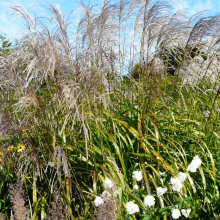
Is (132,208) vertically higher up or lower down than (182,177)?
lower down

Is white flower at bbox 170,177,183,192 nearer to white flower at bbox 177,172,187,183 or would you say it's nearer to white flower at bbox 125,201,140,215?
white flower at bbox 177,172,187,183

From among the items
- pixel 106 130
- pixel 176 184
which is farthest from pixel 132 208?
pixel 106 130

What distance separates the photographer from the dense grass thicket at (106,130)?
2174 millimetres

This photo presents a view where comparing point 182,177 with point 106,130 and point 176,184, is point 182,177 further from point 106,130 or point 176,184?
point 106,130

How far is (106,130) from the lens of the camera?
2592mm

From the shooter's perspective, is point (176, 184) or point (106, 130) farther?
point (106, 130)

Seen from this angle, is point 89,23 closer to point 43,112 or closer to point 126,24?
point 126,24

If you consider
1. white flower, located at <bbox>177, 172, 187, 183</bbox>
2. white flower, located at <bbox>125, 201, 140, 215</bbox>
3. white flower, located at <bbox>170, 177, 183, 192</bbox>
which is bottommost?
white flower, located at <bbox>125, 201, 140, 215</bbox>

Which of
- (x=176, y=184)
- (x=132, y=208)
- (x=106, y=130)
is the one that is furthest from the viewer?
(x=106, y=130)

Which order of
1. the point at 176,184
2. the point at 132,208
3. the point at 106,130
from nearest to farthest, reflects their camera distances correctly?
the point at 132,208, the point at 176,184, the point at 106,130

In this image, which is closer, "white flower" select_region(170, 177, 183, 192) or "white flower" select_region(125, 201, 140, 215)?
"white flower" select_region(125, 201, 140, 215)

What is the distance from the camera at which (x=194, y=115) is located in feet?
10.3

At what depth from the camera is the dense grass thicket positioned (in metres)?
2.17

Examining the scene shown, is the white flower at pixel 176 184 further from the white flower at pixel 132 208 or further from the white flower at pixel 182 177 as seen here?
the white flower at pixel 132 208
